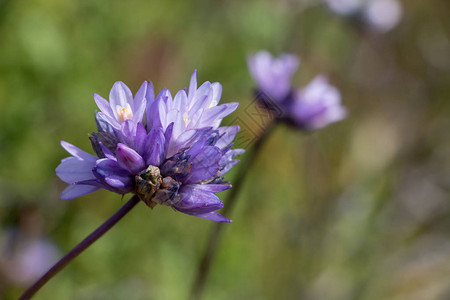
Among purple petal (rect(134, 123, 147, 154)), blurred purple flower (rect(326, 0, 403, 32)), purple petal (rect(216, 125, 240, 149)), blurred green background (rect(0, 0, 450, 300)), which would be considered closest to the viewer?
purple petal (rect(134, 123, 147, 154))

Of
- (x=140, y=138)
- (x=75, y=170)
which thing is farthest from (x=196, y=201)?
(x=75, y=170)

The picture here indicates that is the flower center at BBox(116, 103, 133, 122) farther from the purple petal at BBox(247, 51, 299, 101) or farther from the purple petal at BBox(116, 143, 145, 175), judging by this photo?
the purple petal at BBox(247, 51, 299, 101)

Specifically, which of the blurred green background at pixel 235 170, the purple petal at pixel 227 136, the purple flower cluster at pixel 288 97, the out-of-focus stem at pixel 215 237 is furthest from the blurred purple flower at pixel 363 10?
the purple petal at pixel 227 136

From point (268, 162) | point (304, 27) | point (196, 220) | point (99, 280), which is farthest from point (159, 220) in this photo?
point (304, 27)

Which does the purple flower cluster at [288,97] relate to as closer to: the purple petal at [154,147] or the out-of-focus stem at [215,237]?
the out-of-focus stem at [215,237]

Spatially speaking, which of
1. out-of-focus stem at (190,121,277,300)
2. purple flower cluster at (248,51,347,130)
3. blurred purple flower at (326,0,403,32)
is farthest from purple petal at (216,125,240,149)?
blurred purple flower at (326,0,403,32)

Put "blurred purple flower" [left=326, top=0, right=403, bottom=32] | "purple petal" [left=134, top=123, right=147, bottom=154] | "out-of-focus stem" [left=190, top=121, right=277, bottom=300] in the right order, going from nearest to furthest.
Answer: "purple petal" [left=134, top=123, right=147, bottom=154], "out-of-focus stem" [left=190, top=121, right=277, bottom=300], "blurred purple flower" [left=326, top=0, right=403, bottom=32]

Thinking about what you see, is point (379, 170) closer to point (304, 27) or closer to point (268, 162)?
point (268, 162)
